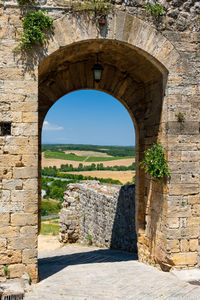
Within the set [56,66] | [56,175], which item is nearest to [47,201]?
[56,175]

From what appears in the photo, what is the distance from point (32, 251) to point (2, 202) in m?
0.94

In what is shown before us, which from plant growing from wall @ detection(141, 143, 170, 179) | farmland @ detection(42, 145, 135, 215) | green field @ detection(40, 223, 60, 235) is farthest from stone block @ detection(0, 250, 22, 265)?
farmland @ detection(42, 145, 135, 215)

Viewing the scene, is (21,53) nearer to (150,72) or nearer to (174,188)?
(150,72)

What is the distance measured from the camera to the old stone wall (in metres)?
9.81

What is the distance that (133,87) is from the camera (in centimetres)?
694

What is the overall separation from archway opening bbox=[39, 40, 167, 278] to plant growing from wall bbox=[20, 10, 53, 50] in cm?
68

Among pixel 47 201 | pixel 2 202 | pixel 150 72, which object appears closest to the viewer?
pixel 2 202

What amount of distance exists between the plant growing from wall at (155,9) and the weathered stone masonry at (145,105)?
3.9 inches

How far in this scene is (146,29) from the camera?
5219mm

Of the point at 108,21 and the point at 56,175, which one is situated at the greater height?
the point at 108,21

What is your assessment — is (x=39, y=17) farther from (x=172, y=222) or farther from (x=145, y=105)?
(x=172, y=222)

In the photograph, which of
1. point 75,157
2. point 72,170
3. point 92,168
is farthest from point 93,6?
point 75,157

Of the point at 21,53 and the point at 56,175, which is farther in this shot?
the point at 56,175

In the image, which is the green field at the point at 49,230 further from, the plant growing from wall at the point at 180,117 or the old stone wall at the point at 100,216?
the plant growing from wall at the point at 180,117
